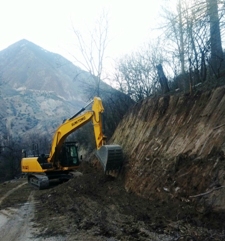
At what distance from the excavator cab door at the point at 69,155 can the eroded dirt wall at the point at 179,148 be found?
4.97 meters

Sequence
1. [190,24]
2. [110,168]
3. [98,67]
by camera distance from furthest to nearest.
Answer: [98,67] → [110,168] → [190,24]

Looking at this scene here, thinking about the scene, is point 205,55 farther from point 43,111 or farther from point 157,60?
point 43,111

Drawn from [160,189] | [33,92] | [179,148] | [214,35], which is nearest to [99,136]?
[179,148]

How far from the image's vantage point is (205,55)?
11688 mm

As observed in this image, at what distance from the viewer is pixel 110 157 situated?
36.8ft

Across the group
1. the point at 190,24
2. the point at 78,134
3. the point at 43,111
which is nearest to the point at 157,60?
the point at 190,24

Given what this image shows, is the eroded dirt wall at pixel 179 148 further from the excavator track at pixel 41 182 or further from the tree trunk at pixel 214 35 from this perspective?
the excavator track at pixel 41 182

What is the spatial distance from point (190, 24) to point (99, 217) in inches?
261

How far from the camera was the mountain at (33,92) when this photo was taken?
74125 millimetres

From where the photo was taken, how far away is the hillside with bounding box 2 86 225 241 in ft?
19.8

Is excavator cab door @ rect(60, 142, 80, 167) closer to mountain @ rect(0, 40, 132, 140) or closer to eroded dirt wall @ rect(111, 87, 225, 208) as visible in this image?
eroded dirt wall @ rect(111, 87, 225, 208)

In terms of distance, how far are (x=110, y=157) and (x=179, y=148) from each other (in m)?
3.21

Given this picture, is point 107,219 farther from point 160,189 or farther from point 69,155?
point 69,155

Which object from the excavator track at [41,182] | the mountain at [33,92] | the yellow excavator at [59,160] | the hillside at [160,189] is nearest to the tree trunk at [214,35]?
the hillside at [160,189]
